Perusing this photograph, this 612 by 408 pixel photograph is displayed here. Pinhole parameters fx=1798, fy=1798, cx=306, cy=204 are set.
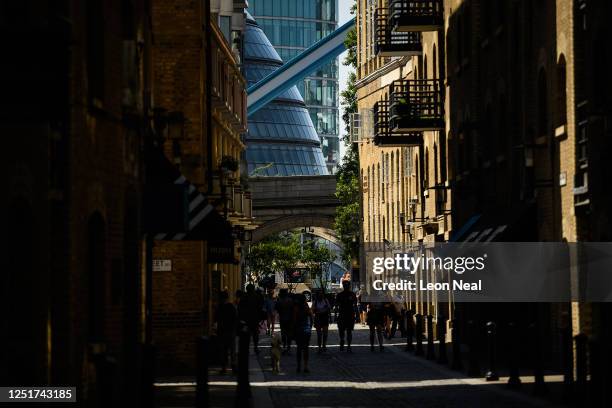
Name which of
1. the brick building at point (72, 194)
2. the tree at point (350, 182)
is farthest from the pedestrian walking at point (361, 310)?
the brick building at point (72, 194)

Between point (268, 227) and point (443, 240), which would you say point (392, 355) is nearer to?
point (443, 240)

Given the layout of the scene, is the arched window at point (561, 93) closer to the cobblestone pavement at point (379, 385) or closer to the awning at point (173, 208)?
the cobblestone pavement at point (379, 385)

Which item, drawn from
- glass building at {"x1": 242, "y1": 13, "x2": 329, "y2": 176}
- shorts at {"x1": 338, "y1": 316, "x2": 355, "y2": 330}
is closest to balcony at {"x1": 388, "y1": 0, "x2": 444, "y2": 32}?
shorts at {"x1": 338, "y1": 316, "x2": 355, "y2": 330}

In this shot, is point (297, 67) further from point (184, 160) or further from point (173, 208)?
point (173, 208)

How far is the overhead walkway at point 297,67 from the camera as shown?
441 ft

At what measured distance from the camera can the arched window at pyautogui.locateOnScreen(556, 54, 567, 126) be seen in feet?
111

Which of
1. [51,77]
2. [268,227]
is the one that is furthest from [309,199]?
[51,77]

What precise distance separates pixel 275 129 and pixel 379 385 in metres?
163

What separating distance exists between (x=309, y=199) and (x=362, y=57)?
85.9 ft

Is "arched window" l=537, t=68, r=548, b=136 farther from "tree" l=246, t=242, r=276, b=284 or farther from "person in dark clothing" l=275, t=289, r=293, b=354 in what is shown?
"tree" l=246, t=242, r=276, b=284

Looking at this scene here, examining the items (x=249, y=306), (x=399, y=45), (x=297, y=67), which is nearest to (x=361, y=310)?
(x=399, y=45)

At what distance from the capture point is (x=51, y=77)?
13453 millimetres

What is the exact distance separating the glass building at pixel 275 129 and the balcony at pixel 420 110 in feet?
416

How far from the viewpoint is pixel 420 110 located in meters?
53.3
